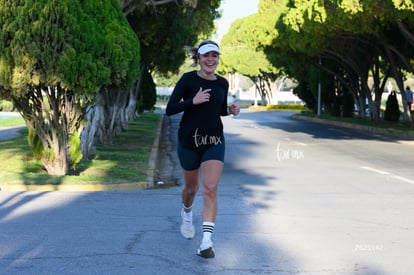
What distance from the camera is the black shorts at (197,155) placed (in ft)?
22.9

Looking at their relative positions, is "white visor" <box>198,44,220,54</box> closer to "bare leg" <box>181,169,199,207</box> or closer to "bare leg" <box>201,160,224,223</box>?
"bare leg" <box>201,160,224,223</box>

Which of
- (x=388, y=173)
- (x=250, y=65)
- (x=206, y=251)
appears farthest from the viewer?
(x=250, y=65)

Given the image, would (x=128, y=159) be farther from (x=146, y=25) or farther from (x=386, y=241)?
(x=386, y=241)

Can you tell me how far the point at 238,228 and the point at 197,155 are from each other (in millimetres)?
1867

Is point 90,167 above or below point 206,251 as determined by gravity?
below

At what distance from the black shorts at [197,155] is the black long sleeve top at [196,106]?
0.14 meters

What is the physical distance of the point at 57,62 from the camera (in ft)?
41.8

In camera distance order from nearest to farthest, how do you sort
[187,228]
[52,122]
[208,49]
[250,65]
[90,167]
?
[208,49] → [187,228] → [52,122] → [90,167] → [250,65]

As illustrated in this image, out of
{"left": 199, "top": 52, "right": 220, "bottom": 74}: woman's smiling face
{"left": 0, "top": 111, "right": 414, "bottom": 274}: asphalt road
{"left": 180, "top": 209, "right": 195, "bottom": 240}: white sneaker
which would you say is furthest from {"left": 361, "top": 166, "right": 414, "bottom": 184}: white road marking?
{"left": 199, "top": 52, "right": 220, "bottom": 74}: woman's smiling face

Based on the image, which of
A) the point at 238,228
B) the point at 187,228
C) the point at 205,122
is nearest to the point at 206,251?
the point at 187,228

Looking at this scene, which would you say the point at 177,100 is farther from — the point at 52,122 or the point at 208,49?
the point at 52,122

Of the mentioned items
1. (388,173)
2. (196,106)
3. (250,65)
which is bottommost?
(388,173)

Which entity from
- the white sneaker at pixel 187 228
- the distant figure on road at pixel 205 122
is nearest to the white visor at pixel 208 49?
the distant figure on road at pixel 205 122

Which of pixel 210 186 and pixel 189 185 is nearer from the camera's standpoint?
pixel 210 186
